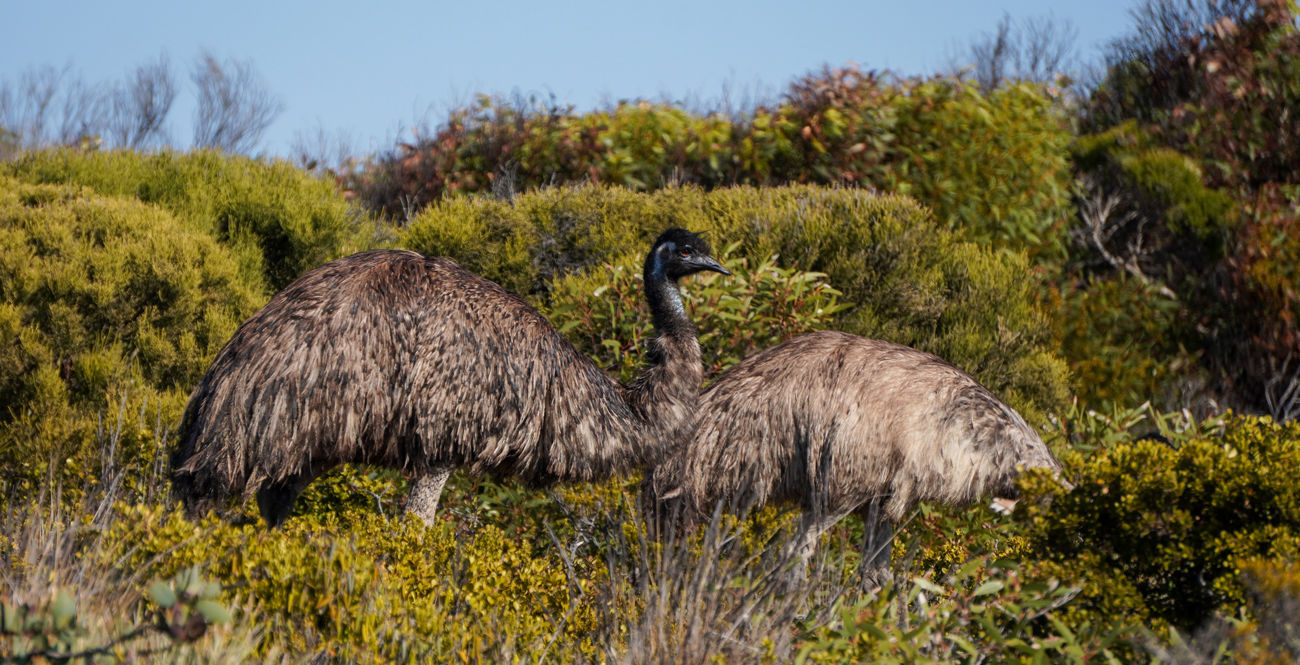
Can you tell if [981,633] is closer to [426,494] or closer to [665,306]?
[665,306]

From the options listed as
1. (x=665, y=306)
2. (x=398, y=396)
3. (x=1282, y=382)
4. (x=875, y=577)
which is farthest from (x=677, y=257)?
(x=1282, y=382)

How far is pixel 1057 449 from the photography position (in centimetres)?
884

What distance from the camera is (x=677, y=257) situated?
6.31 meters

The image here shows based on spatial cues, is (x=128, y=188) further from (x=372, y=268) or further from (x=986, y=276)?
(x=986, y=276)

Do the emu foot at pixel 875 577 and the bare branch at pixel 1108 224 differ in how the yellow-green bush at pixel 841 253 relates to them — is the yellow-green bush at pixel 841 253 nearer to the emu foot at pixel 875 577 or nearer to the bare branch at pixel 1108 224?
the emu foot at pixel 875 577

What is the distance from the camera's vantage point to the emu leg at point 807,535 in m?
5.46

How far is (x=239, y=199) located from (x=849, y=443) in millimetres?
6971

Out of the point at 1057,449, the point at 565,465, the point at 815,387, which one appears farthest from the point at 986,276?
the point at 565,465

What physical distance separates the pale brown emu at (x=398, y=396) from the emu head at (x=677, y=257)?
72 cm

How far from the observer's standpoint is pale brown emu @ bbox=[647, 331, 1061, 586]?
5.82 meters

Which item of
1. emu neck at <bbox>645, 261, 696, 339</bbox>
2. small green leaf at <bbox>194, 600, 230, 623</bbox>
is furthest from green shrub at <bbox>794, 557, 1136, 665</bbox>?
small green leaf at <bbox>194, 600, 230, 623</bbox>

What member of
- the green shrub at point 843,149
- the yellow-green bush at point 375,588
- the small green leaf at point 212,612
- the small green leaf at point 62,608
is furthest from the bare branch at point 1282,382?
the small green leaf at point 62,608

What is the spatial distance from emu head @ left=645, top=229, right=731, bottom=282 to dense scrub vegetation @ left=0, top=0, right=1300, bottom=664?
47.9 inches

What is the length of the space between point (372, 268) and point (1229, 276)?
1026 cm
